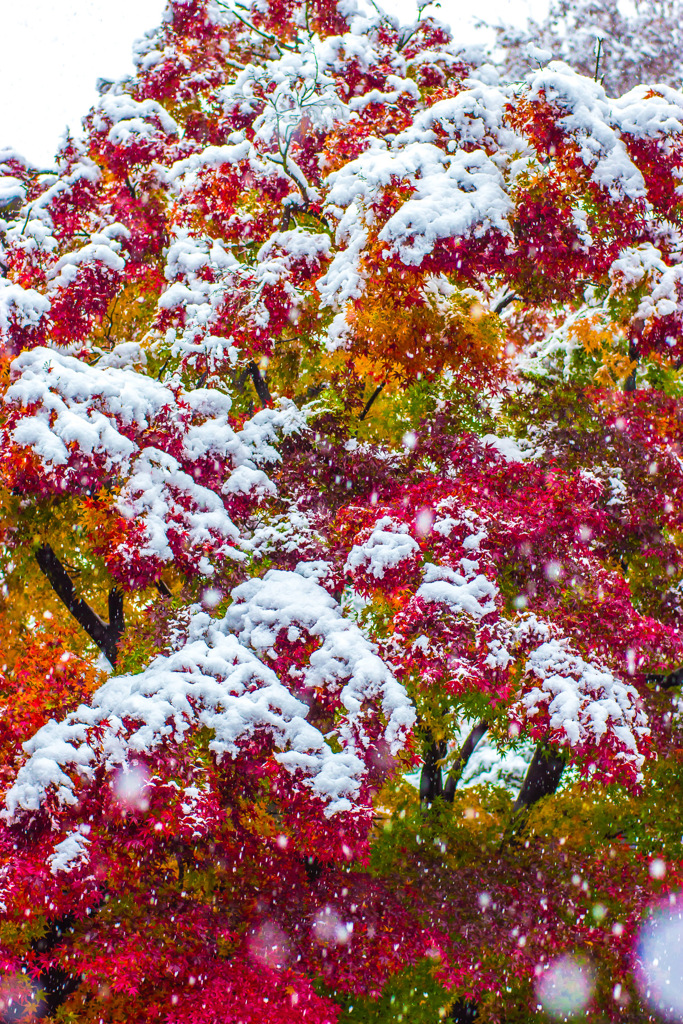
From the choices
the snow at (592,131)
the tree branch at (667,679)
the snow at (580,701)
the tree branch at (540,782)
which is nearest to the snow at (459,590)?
the snow at (580,701)

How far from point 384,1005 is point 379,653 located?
3.49m

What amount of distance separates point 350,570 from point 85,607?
11.0 ft

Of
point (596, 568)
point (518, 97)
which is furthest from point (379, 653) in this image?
point (518, 97)

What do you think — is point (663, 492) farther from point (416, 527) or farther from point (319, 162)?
point (319, 162)


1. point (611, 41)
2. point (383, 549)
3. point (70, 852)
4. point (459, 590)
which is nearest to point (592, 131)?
point (383, 549)

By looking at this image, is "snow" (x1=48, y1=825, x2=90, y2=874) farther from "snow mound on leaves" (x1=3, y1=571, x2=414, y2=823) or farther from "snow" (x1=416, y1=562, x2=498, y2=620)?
"snow" (x1=416, y1=562, x2=498, y2=620)

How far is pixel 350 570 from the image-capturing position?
16.3 ft

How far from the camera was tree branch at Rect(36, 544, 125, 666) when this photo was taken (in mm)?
6867

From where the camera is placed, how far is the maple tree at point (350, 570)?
454cm

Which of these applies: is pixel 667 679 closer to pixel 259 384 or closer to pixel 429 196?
pixel 429 196

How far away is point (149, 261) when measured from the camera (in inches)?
349

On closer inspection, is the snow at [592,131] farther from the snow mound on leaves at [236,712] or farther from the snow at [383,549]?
the snow mound on leaves at [236,712]

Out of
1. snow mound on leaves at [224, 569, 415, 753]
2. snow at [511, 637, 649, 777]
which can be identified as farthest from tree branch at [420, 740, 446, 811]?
snow at [511, 637, 649, 777]

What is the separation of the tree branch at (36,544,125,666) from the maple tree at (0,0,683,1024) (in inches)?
2.0
